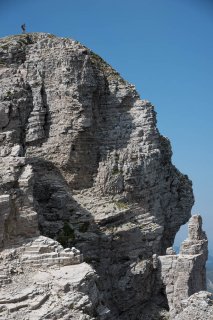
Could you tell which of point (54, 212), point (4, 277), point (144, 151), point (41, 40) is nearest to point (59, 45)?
point (41, 40)

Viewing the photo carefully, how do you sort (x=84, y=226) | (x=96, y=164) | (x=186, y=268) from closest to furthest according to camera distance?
(x=186, y=268), (x=84, y=226), (x=96, y=164)

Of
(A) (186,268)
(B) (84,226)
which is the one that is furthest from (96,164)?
(A) (186,268)

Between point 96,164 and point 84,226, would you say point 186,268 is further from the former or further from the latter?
point 96,164

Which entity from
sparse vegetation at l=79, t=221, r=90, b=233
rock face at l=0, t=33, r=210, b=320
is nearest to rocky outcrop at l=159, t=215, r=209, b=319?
rock face at l=0, t=33, r=210, b=320

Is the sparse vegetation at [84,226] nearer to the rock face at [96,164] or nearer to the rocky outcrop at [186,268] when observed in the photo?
the rock face at [96,164]

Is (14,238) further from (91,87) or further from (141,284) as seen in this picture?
(91,87)

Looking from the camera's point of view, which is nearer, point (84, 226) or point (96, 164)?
point (84, 226)

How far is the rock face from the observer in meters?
44.5

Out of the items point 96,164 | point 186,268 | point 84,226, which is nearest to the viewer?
point 186,268

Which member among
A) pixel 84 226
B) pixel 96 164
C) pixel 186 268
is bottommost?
pixel 186 268

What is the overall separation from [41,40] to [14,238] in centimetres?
2299

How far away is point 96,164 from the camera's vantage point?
48.9 m

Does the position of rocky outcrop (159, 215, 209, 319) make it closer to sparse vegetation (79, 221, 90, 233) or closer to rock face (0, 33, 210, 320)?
rock face (0, 33, 210, 320)

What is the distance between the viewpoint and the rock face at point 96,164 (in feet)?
146
